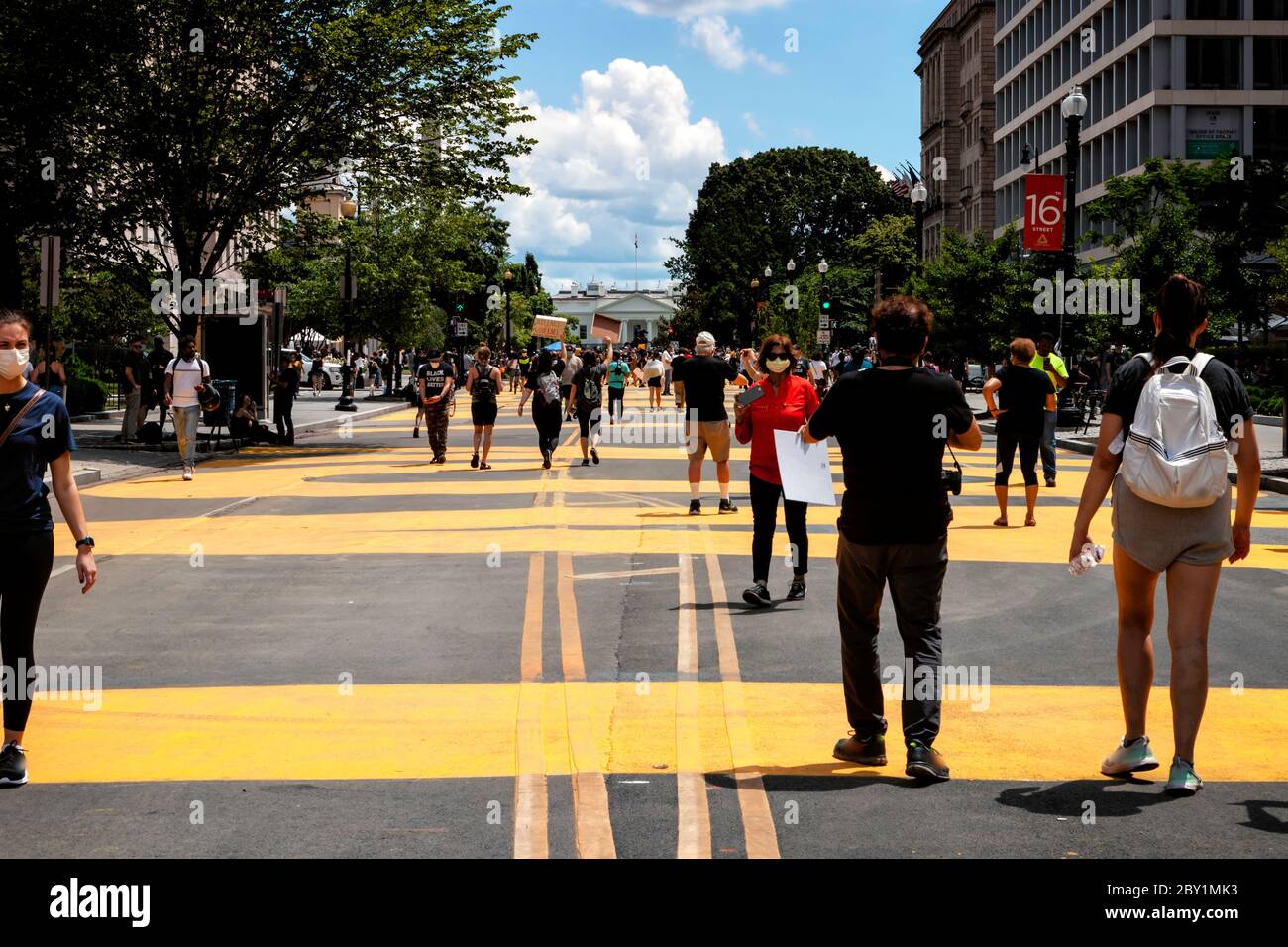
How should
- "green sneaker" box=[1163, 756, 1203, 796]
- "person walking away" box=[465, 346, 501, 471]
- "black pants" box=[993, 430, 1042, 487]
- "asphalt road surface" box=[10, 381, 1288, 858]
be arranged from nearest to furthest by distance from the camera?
"asphalt road surface" box=[10, 381, 1288, 858]
"green sneaker" box=[1163, 756, 1203, 796]
"black pants" box=[993, 430, 1042, 487]
"person walking away" box=[465, 346, 501, 471]

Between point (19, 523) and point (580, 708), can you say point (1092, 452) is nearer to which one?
point (580, 708)

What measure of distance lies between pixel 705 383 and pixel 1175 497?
36.1 ft

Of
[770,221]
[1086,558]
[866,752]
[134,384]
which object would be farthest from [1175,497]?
[770,221]

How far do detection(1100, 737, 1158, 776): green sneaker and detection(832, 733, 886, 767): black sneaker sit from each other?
92 cm

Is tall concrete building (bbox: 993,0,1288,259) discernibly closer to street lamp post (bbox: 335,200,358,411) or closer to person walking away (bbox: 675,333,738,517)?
street lamp post (bbox: 335,200,358,411)

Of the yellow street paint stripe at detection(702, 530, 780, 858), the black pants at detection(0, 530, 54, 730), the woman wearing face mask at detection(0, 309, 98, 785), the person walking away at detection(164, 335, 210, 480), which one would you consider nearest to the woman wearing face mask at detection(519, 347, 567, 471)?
the person walking away at detection(164, 335, 210, 480)

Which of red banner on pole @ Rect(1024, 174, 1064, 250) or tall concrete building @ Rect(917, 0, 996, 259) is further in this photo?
tall concrete building @ Rect(917, 0, 996, 259)

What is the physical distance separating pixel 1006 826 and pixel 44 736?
14.5 ft

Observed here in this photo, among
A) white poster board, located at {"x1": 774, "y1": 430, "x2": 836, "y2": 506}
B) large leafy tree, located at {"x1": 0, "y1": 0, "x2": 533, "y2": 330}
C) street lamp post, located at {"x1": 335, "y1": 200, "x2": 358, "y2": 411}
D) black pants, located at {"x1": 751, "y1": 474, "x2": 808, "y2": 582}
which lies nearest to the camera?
white poster board, located at {"x1": 774, "y1": 430, "x2": 836, "y2": 506}

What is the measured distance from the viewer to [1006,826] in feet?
19.4

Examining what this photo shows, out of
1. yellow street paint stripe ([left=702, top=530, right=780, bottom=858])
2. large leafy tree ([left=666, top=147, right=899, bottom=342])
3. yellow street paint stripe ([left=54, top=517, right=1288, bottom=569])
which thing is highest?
large leafy tree ([left=666, top=147, right=899, bottom=342])

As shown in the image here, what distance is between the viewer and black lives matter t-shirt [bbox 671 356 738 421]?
17.1 meters

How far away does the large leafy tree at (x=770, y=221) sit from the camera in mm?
97625

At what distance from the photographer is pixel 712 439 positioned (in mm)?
16984
